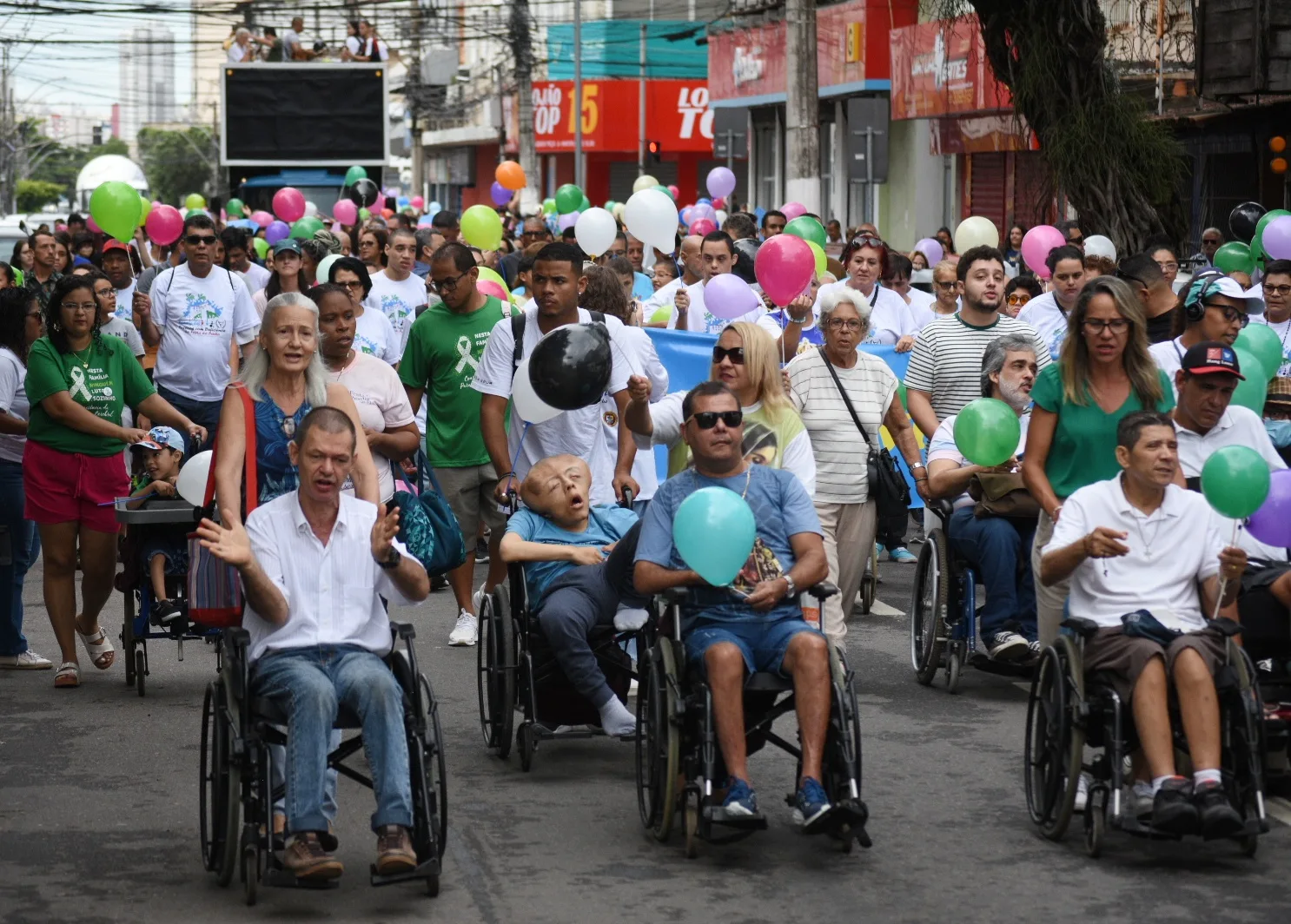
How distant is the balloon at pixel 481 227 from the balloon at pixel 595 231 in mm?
717

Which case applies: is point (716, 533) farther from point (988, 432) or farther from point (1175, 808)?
point (988, 432)

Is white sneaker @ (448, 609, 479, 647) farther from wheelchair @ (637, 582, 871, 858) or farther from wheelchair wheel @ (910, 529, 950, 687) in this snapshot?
wheelchair @ (637, 582, 871, 858)

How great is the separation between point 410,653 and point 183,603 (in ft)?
10.3

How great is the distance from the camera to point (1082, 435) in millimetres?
7547

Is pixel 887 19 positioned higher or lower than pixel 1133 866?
higher

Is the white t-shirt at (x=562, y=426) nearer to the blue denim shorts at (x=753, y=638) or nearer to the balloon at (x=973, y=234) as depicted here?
the blue denim shorts at (x=753, y=638)

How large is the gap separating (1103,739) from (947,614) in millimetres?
2796

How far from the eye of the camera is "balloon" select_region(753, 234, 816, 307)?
37.3 ft

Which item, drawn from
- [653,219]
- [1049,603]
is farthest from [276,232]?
[1049,603]

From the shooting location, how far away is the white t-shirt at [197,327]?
1221 centimetres

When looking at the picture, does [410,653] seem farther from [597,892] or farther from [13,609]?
[13,609]

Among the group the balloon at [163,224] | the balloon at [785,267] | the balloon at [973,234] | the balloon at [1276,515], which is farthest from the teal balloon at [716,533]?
the balloon at [163,224]

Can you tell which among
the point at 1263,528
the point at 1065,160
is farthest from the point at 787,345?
the point at 1065,160

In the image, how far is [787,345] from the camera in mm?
10305
